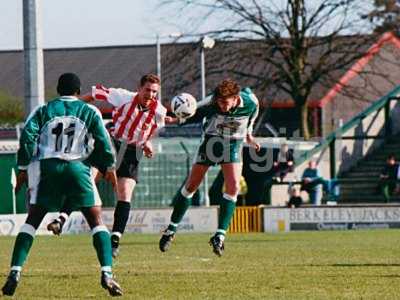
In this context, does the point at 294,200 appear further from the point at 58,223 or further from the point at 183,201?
the point at 58,223

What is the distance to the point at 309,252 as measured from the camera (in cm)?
1861

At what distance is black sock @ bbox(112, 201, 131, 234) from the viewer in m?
16.1

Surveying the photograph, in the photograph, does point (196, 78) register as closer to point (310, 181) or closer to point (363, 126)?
point (363, 126)

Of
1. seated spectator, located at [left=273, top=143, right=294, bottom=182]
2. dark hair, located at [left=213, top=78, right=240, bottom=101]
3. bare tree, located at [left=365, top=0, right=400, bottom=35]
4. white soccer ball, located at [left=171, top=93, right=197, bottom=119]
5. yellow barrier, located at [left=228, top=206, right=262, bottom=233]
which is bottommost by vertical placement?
yellow barrier, located at [left=228, top=206, right=262, bottom=233]

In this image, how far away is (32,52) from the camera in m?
24.8

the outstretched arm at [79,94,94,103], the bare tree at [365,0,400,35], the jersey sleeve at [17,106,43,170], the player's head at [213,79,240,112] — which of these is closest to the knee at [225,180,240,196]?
the player's head at [213,79,240,112]

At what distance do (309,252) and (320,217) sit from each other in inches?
482

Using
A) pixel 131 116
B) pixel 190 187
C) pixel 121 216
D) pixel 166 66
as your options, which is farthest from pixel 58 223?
pixel 166 66

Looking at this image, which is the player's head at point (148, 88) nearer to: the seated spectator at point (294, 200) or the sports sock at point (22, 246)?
the sports sock at point (22, 246)

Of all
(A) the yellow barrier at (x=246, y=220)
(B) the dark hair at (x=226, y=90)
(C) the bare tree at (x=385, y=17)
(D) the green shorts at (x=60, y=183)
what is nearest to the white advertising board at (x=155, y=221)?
(A) the yellow barrier at (x=246, y=220)

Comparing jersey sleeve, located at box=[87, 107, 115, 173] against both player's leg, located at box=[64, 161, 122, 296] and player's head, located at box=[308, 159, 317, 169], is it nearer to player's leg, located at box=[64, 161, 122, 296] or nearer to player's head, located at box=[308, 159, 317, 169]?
player's leg, located at box=[64, 161, 122, 296]

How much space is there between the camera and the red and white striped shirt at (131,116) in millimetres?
16188

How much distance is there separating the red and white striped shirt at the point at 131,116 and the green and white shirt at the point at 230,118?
0.61 metres

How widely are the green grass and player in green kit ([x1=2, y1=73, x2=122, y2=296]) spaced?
0.46 meters
